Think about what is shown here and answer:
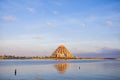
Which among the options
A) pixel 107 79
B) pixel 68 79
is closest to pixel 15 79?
pixel 68 79

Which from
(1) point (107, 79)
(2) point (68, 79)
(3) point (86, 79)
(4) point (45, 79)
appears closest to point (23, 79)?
(4) point (45, 79)

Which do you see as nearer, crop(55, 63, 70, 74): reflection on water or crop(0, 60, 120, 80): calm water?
crop(0, 60, 120, 80): calm water

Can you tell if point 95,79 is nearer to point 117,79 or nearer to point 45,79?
point 117,79

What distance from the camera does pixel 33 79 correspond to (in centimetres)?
4650

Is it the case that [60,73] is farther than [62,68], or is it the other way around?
[62,68]

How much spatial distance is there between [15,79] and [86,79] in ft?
52.6

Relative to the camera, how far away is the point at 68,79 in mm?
46438

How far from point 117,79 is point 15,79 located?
22.7m

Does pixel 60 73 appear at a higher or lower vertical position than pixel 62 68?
lower

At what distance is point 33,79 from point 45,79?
8.87 ft

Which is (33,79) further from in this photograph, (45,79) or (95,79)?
(95,79)

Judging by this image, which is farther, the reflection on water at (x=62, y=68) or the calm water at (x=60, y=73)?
the reflection on water at (x=62, y=68)

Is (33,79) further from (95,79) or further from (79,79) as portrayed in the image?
(95,79)

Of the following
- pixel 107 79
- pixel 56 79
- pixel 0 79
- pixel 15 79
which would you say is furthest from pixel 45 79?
pixel 107 79
